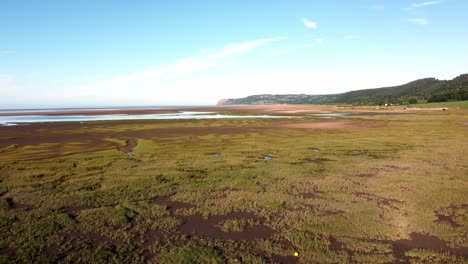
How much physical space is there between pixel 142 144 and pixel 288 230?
27989 millimetres

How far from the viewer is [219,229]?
504 inches

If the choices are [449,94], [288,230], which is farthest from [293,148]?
[449,94]

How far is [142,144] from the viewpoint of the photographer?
37125 millimetres

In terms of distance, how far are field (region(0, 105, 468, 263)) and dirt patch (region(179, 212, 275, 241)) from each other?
4 centimetres

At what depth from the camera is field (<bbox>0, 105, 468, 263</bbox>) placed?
35.5 feet

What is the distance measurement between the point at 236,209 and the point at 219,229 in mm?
2274

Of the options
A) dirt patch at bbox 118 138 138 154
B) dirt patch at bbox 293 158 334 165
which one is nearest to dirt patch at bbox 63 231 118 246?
dirt patch at bbox 293 158 334 165

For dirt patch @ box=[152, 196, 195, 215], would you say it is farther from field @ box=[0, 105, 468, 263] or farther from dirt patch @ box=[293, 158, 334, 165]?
dirt patch @ box=[293, 158, 334, 165]

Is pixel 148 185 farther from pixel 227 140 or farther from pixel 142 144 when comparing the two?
pixel 227 140

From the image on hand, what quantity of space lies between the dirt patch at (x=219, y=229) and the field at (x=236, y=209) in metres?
0.04

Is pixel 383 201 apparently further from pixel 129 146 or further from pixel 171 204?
pixel 129 146

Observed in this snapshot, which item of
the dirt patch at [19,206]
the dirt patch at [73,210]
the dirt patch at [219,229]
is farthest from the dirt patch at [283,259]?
the dirt patch at [19,206]

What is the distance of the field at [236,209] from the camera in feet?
Result: 35.5

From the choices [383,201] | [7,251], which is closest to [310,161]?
[383,201]
